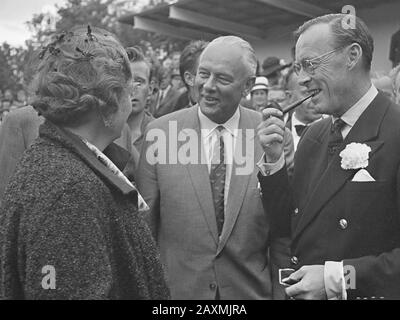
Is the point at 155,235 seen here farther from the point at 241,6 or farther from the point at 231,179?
the point at 241,6

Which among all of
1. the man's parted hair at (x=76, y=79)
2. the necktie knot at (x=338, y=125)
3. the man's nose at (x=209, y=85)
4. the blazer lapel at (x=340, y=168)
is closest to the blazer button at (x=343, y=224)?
the blazer lapel at (x=340, y=168)

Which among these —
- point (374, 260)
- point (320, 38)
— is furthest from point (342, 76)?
point (374, 260)

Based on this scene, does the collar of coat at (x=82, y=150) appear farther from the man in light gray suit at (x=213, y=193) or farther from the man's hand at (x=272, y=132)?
the man in light gray suit at (x=213, y=193)

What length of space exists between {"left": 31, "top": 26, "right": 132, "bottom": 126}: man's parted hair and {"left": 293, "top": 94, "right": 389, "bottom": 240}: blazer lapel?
3.16ft

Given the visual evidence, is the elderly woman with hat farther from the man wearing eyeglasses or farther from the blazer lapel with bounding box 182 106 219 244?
the blazer lapel with bounding box 182 106 219 244

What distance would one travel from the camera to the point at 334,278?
95.7 inches

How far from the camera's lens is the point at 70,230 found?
6.29 ft

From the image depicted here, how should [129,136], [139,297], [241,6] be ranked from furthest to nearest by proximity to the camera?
[241,6] < [129,136] < [139,297]

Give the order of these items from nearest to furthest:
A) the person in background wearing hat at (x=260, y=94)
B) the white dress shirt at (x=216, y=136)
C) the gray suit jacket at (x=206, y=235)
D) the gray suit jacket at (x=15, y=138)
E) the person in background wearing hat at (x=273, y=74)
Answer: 1. the gray suit jacket at (x=206, y=235)
2. the white dress shirt at (x=216, y=136)
3. the gray suit jacket at (x=15, y=138)
4. the person in background wearing hat at (x=260, y=94)
5. the person in background wearing hat at (x=273, y=74)

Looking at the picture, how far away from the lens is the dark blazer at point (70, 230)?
1904 millimetres

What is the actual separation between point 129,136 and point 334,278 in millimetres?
2075

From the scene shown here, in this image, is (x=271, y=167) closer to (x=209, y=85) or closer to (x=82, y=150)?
(x=209, y=85)

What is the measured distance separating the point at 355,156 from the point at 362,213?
0.24 meters

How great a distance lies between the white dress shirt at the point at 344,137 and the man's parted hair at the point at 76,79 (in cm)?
93
